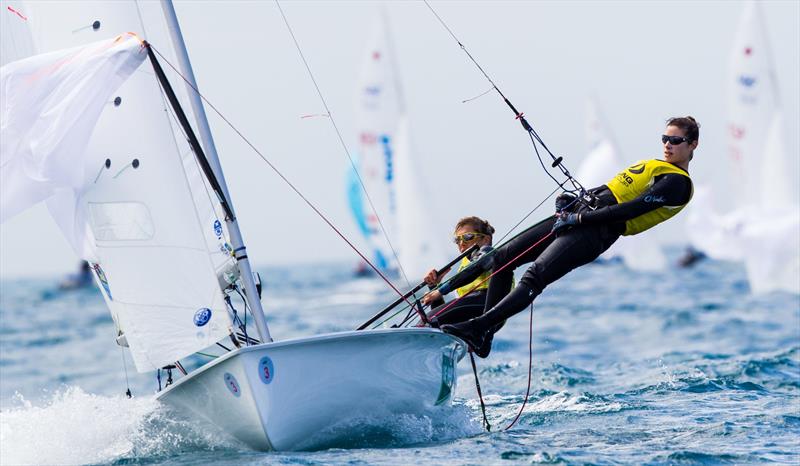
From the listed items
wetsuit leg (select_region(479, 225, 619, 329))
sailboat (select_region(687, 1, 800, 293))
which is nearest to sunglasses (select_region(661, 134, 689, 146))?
wetsuit leg (select_region(479, 225, 619, 329))

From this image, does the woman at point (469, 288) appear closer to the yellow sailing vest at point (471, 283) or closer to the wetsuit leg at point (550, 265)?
the yellow sailing vest at point (471, 283)

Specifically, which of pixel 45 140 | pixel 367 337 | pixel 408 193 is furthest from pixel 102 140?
pixel 408 193

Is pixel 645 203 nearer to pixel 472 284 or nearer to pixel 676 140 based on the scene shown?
pixel 676 140

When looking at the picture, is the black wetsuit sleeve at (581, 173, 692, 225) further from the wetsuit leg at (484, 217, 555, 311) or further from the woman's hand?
the woman's hand

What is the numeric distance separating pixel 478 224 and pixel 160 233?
1.73 meters

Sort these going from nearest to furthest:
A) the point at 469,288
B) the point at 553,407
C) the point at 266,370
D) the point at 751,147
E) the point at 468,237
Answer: the point at 266,370 < the point at 468,237 < the point at 469,288 < the point at 553,407 < the point at 751,147

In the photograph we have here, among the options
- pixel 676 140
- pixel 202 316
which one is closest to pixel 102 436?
pixel 202 316

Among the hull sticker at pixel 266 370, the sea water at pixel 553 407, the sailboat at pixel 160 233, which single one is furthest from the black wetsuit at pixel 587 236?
the hull sticker at pixel 266 370

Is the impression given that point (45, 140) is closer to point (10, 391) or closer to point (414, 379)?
point (414, 379)

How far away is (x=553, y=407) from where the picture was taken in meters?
6.53

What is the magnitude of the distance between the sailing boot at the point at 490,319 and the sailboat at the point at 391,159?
1658cm

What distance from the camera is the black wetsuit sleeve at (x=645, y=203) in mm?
5242

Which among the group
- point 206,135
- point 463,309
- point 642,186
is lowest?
point 463,309

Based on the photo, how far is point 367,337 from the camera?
16.4 feet
